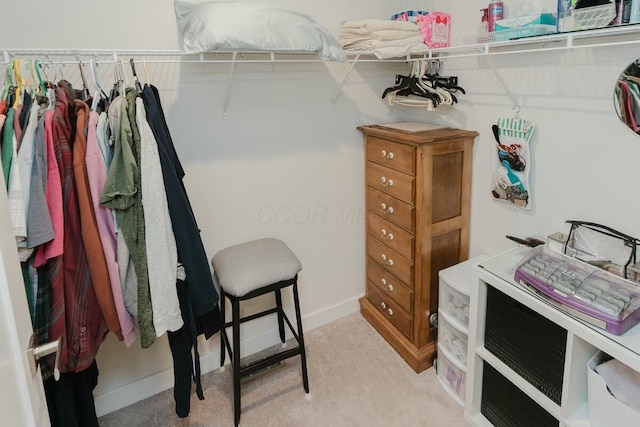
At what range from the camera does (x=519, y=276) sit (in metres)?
1.47

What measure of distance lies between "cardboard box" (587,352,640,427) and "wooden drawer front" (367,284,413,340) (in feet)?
3.09

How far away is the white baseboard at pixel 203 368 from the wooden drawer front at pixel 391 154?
3.16 feet

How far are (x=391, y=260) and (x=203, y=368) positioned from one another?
1.17 metres

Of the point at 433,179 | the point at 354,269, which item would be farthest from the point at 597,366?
the point at 354,269

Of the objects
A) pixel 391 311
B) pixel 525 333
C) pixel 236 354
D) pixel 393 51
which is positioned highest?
pixel 393 51

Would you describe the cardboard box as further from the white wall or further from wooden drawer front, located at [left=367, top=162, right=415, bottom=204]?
wooden drawer front, located at [left=367, top=162, right=415, bottom=204]

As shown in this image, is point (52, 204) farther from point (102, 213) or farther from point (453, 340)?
point (453, 340)

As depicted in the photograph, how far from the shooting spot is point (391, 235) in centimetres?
222

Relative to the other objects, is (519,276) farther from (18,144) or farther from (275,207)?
(18,144)

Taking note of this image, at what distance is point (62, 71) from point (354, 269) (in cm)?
183

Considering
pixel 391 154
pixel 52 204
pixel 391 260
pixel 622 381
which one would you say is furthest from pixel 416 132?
pixel 52 204

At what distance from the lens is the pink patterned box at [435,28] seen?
6.56 ft

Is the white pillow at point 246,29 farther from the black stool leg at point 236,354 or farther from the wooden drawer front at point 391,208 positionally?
the black stool leg at point 236,354

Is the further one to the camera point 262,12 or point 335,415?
Result: point 335,415
